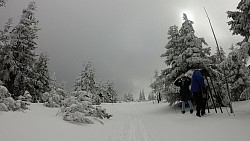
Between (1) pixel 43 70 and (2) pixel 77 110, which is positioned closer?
(2) pixel 77 110

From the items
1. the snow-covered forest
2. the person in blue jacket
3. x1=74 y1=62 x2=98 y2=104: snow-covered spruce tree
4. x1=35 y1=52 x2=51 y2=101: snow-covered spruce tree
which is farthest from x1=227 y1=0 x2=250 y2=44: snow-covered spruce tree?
x1=74 y1=62 x2=98 y2=104: snow-covered spruce tree

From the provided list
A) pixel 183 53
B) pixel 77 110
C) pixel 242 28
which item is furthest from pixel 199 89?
pixel 183 53

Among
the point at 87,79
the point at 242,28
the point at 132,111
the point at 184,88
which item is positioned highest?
the point at 87,79

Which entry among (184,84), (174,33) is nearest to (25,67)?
(174,33)

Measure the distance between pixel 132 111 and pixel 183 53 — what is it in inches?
331

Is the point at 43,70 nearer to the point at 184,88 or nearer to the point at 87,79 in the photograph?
the point at 87,79

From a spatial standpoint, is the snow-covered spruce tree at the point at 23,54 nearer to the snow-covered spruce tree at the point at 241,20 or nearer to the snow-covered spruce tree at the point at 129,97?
the snow-covered spruce tree at the point at 241,20

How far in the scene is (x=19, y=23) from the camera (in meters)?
23.8

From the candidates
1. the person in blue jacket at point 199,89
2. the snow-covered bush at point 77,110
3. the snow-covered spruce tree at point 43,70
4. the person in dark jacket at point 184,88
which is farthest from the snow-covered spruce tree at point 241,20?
the snow-covered spruce tree at point 43,70

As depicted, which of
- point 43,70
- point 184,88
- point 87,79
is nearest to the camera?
point 184,88

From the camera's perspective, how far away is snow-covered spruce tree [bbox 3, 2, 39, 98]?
22469mm

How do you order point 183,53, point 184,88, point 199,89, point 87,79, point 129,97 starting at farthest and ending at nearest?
point 129,97, point 87,79, point 183,53, point 184,88, point 199,89

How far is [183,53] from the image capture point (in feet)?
59.3

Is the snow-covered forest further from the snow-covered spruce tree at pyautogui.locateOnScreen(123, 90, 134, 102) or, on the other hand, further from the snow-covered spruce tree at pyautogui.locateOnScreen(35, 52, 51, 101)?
the snow-covered spruce tree at pyautogui.locateOnScreen(123, 90, 134, 102)
